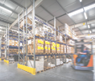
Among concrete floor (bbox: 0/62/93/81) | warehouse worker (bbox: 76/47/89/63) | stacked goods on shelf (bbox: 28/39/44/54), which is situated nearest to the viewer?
concrete floor (bbox: 0/62/93/81)

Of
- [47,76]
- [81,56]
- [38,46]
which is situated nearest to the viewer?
[47,76]

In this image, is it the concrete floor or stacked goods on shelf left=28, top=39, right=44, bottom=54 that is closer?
the concrete floor

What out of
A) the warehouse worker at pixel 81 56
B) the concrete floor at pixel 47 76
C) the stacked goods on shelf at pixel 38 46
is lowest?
the concrete floor at pixel 47 76

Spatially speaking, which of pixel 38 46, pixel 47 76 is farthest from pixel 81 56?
pixel 38 46

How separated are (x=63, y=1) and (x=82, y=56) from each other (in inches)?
182

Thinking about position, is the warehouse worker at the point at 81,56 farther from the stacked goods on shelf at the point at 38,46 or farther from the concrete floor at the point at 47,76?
the stacked goods on shelf at the point at 38,46

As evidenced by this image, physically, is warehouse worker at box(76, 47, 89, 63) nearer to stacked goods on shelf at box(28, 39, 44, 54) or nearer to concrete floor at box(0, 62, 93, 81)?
concrete floor at box(0, 62, 93, 81)

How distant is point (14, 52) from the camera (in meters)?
9.48

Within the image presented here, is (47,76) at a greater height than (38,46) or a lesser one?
lesser

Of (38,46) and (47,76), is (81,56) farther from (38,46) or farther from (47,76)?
(38,46)

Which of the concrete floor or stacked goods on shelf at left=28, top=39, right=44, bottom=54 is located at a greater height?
stacked goods on shelf at left=28, top=39, right=44, bottom=54

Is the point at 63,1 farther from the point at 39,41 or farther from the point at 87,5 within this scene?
the point at 39,41

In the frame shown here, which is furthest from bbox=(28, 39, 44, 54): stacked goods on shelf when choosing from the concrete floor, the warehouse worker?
the warehouse worker

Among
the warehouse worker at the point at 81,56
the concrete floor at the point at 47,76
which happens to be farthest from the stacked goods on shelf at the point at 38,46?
the warehouse worker at the point at 81,56
